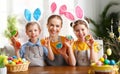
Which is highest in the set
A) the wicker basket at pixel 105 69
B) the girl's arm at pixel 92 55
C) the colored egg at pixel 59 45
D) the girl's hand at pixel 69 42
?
the girl's hand at pixel 69 42

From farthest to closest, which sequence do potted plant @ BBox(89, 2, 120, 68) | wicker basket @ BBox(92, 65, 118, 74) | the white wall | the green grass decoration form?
1. potted plant @ BBox(89, 2, 120, 68)
2. the white wall
3. the green grass decoration
4. wicker basket @ BBox(92, 65, 118, 74)

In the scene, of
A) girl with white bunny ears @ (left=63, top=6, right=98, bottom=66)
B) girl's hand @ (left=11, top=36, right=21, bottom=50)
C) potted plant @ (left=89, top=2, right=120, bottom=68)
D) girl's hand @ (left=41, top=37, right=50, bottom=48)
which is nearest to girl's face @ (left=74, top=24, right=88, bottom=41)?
girl with white bunny ears @ (left=63, top=6, right=98, bottom=66)

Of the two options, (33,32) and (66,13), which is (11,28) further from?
(66,13)

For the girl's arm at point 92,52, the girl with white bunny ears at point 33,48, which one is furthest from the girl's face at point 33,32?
the girl's arm at point 92,52

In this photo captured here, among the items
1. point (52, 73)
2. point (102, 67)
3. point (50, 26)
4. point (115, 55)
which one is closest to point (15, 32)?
point (50, 26)

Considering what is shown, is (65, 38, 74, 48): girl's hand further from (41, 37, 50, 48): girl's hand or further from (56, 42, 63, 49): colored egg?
(41, 37, 50, 48): girl's hand

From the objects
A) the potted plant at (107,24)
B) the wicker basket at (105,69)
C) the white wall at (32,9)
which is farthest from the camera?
the potted plant at (107,24)

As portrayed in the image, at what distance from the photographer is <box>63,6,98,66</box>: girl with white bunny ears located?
2297mm

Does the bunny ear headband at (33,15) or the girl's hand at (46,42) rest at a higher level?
the bunny ear headband at (33,15)

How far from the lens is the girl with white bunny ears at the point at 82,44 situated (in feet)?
7.54

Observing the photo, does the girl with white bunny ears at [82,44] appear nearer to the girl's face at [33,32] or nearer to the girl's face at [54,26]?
the girl's face at [54,26]

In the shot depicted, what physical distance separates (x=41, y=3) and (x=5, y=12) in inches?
14.6

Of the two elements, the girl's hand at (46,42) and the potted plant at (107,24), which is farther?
the potted plant at (107,24)

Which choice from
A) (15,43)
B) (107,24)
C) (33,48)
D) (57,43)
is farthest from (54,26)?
(107,24)
